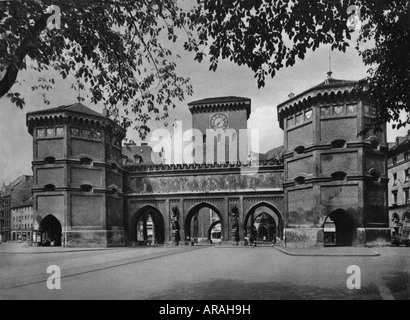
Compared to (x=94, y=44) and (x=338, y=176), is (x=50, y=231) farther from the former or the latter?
(x=94, y=44)

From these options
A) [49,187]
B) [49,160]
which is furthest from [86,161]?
[49,187]

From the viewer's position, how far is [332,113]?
3631 cm

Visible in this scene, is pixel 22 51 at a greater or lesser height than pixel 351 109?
lesser

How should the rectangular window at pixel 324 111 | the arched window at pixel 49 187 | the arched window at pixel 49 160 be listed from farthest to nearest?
the arched window at pixel 49 160 → the arched window at pixel 49 187 → the rectangular window at pixel 324 111

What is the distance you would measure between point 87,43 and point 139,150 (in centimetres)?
6261

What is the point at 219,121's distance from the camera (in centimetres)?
6016

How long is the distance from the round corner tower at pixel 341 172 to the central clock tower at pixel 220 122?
2212 cm

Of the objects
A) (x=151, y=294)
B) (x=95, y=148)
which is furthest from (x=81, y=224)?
(x=151, y=294)

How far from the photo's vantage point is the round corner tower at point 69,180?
40.0 m

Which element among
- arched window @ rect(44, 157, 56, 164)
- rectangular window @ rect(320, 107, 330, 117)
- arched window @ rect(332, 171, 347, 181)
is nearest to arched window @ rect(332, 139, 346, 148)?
arched window @ rect(332, 171, 347, 181)

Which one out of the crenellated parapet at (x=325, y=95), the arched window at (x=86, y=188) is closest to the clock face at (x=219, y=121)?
the crenellated parapet at (x=325, y=95)

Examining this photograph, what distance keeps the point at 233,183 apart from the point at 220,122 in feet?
55.0

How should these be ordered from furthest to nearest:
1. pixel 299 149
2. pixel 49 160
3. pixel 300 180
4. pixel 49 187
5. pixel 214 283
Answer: pixel 49 160 < pixel 49 187 < pixel 299 149 < pixel 300 180 < pixel 214 283

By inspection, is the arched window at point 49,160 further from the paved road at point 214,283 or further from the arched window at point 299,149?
the paved road at point 214,283
